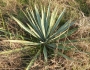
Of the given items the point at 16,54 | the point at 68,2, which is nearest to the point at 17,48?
the point at 16,54

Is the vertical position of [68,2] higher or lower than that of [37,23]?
higher

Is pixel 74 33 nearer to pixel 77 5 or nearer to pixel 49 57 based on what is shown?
pixel 49 57

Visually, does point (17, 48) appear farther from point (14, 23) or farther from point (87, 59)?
point (87, 59)

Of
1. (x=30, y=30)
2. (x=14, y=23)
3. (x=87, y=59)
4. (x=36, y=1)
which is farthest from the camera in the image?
(x=36, y=1)

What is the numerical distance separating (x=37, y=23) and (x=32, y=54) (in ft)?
1.44

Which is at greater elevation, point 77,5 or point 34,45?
point 77,5

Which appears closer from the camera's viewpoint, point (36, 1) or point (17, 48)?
point (17, 48)

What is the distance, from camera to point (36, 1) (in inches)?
149

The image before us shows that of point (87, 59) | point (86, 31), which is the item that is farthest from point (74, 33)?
point (87, 59)

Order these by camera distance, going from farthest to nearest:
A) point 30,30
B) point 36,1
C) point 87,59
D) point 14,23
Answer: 1. point 36,1
2. point 14,23
3. point 30,30
4. point 87,59

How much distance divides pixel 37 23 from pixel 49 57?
50 centimetres

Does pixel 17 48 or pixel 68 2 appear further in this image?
pixel 68 2

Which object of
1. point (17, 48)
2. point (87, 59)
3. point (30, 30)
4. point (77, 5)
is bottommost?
point (87, 59)

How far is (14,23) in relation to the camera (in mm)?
3340
